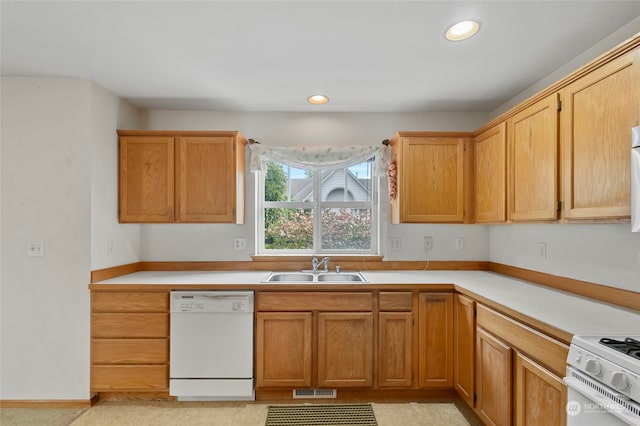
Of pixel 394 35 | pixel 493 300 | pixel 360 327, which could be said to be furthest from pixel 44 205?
pixel 493 300

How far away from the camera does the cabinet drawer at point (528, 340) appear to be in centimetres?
130

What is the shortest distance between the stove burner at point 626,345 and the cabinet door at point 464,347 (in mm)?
897

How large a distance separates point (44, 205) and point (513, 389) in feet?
10.6

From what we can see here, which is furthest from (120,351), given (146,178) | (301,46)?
(301,46)

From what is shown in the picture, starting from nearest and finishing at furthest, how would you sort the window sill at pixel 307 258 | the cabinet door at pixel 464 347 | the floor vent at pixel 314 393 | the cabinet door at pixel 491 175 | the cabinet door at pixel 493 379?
1. the cabinet door at pixel 493 379
2. the cabinet door at pixel 464 347
3. the cabinet door at pixel 491 175
4. the floor vent at pixel 314 393
5. the window sill at pixel 307 258

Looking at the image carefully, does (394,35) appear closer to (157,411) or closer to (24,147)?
(24,147)

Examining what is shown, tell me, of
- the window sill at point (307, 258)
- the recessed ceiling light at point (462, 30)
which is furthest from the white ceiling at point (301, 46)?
the window sill at point (307, 258)

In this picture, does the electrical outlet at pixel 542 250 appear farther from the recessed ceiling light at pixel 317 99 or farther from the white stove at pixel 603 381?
the recessed ceiling light at pixel 317 99

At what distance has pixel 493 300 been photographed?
1786 millimetres

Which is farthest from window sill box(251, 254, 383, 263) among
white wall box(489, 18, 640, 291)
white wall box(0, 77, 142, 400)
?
white wall box(0, 77, 142, 400)

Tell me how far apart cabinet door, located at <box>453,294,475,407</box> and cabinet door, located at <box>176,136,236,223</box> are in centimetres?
188

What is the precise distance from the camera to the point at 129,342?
88.5 inches

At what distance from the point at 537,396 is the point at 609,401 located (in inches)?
17.6

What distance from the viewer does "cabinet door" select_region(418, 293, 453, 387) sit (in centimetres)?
227
